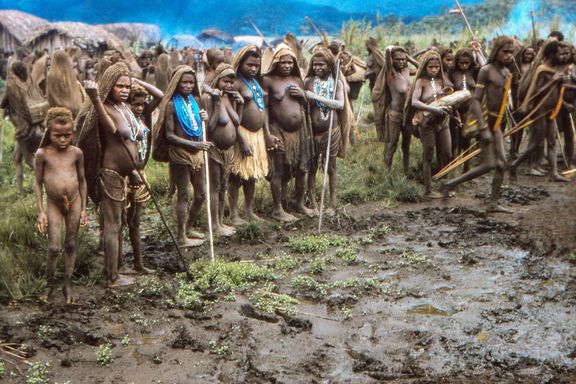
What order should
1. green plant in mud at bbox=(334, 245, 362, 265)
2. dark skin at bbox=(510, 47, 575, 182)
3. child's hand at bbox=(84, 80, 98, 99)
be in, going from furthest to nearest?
dark skin at bbox=(510, 47, 575, 182) → green plant in mud at bbox=(334, 245, 362, 265) → child's hand at bbox=(84, 80, 98, 99)

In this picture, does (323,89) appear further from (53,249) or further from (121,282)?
(53,249)

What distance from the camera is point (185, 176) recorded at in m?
6.89

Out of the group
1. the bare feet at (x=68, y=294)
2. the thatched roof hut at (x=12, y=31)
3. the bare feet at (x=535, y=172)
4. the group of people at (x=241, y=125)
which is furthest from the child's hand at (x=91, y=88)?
the thatched roof hut at (x=12, y=31)

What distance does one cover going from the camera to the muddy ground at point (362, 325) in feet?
14.5

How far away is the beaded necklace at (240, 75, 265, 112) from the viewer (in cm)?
752

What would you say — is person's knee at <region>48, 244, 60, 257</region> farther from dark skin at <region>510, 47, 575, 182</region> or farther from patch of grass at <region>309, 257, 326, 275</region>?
dark skin at <region>510, 47, 575, 182</region>

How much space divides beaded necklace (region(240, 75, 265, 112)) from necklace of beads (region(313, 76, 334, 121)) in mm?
765

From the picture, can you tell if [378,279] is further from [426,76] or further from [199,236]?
[426,76]

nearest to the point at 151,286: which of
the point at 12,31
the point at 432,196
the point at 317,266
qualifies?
the point at 317,266

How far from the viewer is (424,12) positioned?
82.3 ft

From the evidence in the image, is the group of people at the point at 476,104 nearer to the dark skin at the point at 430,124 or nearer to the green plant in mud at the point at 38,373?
the dark skin at the point at 430,124

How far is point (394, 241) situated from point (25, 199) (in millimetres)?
4767

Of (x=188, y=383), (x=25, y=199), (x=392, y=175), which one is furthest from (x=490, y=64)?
(x=25, y=199)

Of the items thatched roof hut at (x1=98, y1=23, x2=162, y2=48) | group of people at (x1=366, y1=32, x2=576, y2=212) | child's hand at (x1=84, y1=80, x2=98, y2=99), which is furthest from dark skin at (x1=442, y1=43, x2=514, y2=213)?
thatched roof hut at (x1=98, y1=23, x2=162, y2=48)
